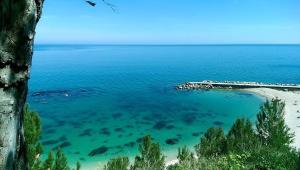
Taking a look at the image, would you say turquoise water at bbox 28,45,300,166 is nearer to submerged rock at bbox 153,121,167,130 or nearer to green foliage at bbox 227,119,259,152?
submerged rock at bbox 153,121,167,130

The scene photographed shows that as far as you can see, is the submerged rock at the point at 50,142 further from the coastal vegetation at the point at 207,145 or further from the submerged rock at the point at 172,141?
the submerged rock at the point at 172,141

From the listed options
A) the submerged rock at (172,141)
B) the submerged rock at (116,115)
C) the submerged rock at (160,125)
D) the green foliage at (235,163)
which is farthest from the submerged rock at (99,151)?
the green foliage at (235,163)

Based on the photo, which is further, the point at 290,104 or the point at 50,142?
the point at 290,104

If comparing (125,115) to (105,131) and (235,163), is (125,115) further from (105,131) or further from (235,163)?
(235,163)

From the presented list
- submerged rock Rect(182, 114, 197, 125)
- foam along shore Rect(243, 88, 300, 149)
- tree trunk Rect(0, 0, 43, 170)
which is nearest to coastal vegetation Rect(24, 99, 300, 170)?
foam along shore Rect(243, 88, 300, 149)

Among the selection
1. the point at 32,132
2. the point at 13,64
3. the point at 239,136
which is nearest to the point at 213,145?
the point at 239,136

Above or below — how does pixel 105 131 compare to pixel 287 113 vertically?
below

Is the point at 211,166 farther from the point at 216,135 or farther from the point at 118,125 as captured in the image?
the point at 118,125

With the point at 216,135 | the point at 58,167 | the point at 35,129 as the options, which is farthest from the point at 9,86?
the point at 216,135
